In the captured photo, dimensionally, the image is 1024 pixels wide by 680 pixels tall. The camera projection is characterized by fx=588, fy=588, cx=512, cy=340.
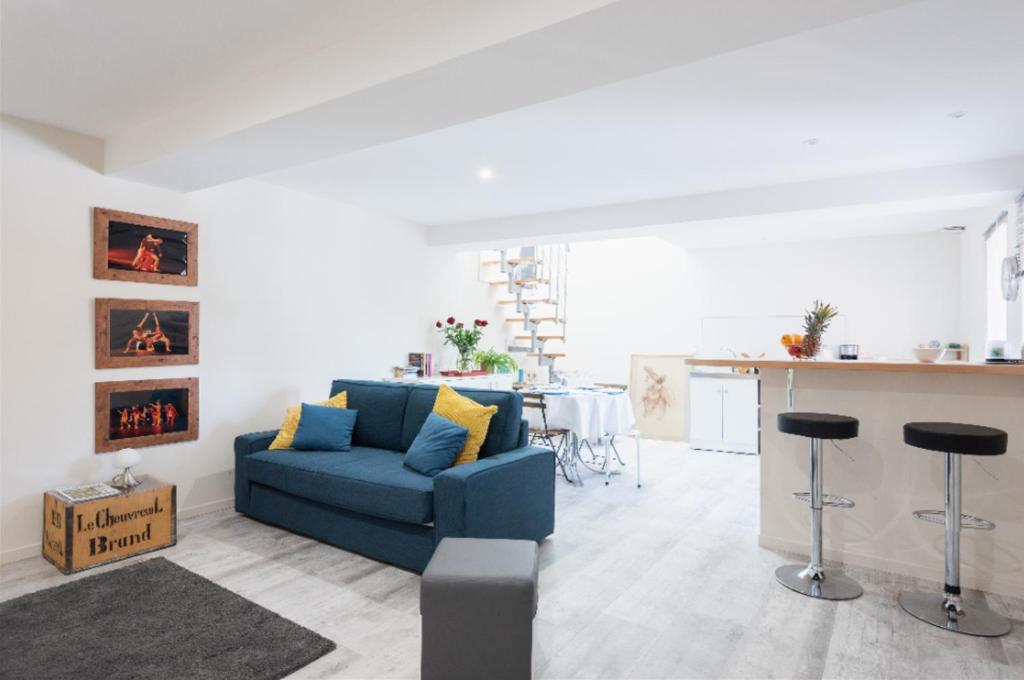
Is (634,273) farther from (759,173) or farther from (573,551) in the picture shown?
(573,551)

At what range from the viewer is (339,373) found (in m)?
5.49

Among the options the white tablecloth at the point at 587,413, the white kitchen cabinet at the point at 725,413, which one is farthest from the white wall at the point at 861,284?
the white tablecloth at the point at 587,413

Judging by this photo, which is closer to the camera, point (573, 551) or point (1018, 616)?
point (1018, 616)

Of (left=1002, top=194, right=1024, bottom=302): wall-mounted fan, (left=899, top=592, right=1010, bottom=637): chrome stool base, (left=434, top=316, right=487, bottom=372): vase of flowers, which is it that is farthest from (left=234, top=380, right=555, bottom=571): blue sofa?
(left=1002, top=194, right=1024, bottom=302): wall-mounted fan

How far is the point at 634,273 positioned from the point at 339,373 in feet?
14.5

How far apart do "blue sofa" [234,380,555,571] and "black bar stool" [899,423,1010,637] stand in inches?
78.1

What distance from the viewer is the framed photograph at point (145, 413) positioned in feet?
12.6

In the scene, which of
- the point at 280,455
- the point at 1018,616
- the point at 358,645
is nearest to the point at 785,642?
the point at 1018,616

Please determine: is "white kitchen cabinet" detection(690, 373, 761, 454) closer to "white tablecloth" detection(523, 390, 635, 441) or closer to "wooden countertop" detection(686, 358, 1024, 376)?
"white tablecloth" detection(523, 390, 635, 441)

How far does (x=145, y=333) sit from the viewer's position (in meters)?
4.02

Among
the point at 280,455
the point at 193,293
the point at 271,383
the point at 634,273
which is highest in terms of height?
the point at 634,273

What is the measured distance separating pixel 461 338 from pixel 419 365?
625 millimetres

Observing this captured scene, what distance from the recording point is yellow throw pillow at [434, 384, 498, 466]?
3.65 metres

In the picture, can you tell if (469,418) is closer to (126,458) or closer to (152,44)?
(126,458)
